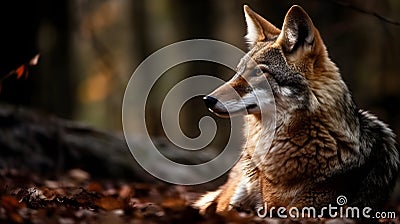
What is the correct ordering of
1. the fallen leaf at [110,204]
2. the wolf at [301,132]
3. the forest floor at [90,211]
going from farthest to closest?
the wolf at [301,132] < the fallen leaf at [110,204] < the forest floor at [90,211]

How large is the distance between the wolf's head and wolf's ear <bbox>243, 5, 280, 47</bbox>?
39 cm

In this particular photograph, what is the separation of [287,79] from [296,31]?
→ 1.48 ft

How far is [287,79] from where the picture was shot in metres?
6.20

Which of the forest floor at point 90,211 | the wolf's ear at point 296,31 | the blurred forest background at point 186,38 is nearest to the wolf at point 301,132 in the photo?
the wolf's ear at point 296,31

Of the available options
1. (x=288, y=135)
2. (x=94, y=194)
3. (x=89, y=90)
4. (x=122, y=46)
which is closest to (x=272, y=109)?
(x=288, y=135)

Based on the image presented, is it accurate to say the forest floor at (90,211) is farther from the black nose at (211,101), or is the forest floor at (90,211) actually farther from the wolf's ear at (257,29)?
the wolf's ear at (257,29)

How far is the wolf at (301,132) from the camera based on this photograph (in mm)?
6059

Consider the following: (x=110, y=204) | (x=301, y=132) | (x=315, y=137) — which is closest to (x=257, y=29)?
(x=301, y=132)

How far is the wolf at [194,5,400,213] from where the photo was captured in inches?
239

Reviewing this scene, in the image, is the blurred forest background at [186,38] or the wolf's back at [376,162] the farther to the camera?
the blurred forest background at [186,38]

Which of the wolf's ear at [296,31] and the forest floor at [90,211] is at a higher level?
the wolf's ear at [296,31]

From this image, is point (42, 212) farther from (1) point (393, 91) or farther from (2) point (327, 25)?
(1) point (393, 91)

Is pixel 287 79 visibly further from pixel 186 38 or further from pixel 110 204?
pixel 186 38

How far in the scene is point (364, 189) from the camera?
609 cm
